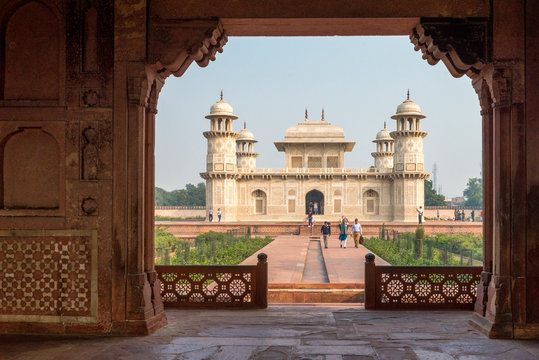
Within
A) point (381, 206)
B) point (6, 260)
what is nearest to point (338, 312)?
point (6, 260)

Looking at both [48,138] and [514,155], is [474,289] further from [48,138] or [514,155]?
[48,138]

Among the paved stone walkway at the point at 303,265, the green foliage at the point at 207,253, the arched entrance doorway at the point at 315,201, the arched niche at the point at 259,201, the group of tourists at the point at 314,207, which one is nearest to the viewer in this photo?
the paved stone walkway at the point at 303,265

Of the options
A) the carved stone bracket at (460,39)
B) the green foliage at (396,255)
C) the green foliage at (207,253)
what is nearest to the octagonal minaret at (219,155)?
the green foliage at (207,253)

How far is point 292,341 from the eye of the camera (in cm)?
377

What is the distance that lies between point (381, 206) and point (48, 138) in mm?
33012

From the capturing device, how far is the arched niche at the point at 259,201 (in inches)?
1428

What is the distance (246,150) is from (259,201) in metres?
7.56

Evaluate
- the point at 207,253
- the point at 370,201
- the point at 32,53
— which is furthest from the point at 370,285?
the point at 370,201

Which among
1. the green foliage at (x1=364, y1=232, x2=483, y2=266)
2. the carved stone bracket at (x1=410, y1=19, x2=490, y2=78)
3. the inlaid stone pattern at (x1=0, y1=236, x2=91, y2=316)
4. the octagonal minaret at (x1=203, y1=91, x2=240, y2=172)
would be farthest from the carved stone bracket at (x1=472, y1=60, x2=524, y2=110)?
the octagonal minaret at (x1=203, y1=91, x2=240, y2=172)

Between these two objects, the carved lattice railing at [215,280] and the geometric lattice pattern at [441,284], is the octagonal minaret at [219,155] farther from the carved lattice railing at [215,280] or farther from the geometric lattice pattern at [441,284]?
the geometric lattice pattern at [441,284]

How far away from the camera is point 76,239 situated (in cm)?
409

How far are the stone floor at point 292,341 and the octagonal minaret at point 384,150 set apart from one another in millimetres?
37309

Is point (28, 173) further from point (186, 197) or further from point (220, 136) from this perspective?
point (186, 197)

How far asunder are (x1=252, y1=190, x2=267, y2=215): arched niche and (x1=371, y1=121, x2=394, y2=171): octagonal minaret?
11175 millimetres
